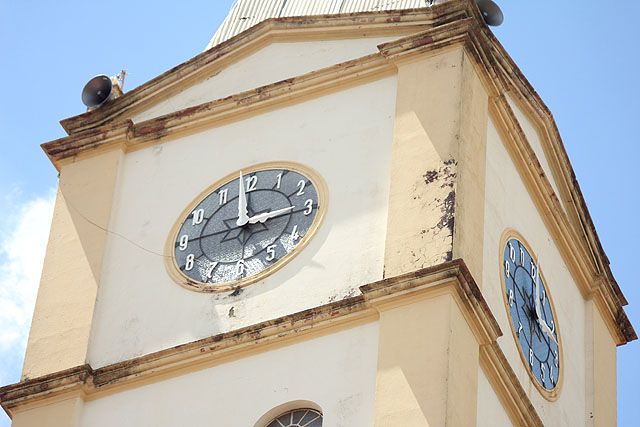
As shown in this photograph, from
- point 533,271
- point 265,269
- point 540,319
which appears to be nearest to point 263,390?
point 265,269

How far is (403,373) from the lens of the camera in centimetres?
2111

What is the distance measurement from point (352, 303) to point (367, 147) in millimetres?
2265

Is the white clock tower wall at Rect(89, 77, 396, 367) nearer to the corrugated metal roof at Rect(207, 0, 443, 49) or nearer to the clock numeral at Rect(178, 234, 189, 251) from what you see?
the clock numeral at Rect(178, 234, 189, 251)

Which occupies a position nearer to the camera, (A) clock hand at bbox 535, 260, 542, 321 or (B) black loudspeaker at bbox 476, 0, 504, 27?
(A) clock hand at bbox 535, 260, 542, 321

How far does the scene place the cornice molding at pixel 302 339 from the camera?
2164 cm

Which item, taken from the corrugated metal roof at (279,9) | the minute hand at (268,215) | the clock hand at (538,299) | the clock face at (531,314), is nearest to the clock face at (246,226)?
Answer: the minute hand at (268,215)

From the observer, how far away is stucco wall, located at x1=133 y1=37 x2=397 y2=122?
2492cm

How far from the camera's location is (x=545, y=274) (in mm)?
24719

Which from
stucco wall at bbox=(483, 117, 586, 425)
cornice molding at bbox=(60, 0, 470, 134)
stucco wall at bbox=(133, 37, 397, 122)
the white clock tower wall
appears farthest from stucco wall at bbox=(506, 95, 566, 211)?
cornice molding at bbox=(60, 0, 470, 134)

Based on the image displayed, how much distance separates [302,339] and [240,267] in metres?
1.47

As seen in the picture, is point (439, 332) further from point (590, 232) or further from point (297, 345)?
point (590, 232)

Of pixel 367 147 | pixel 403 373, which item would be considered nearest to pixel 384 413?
pixel 403 373

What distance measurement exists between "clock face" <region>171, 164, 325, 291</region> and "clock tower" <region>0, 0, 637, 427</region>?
0.02 meters

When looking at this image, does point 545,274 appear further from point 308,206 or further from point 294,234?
point 294,234
